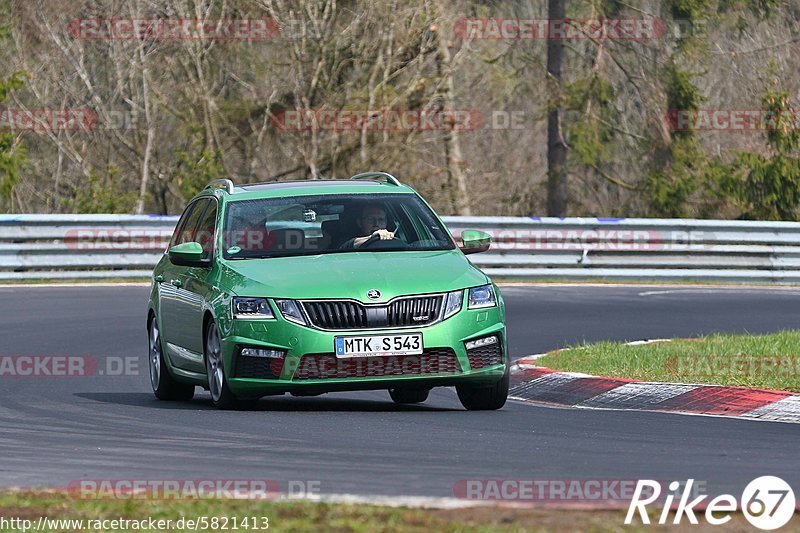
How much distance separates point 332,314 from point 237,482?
304cm

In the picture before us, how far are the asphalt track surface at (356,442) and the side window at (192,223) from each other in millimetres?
1223

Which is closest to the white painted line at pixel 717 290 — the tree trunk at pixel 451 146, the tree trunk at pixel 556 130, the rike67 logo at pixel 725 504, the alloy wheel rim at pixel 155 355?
the tree trunk at pixel 451 146

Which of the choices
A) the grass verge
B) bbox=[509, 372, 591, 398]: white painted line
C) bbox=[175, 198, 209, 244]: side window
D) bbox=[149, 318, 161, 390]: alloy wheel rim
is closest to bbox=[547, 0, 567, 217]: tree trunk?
bbox=[175, 198, 209, 244]: side window

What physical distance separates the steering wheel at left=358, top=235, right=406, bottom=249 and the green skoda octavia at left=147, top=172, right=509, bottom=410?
0.04ft

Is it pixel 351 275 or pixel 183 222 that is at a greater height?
pixel 183 222

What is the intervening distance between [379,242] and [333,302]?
1116mm

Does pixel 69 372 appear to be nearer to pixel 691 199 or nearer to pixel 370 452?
pixel 370 452

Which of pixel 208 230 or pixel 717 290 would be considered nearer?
pixel 208 230

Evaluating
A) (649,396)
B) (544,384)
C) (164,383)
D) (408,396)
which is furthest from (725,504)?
(164,383)

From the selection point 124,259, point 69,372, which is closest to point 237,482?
point 69,372

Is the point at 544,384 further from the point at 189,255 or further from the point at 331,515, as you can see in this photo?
the point at 331,515

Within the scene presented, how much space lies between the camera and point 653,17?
118 feet

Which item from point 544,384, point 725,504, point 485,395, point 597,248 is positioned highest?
point 725,504

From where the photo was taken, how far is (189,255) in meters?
11.0
